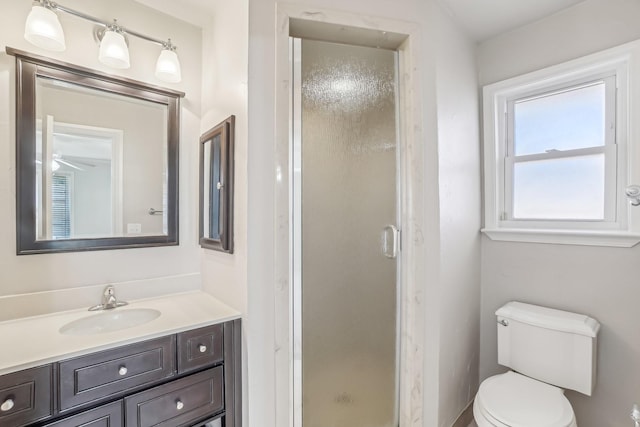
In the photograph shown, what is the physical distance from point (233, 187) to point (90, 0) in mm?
1156

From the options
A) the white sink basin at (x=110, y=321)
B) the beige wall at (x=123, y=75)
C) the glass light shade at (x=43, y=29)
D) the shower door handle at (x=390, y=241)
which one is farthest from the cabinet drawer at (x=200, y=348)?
the glass light shade at (x=43, y=29)

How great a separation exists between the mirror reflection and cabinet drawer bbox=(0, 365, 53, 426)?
653 millimetres

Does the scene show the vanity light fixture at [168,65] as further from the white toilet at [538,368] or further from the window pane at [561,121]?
the white toilet at [538,368]

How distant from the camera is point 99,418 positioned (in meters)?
1.00

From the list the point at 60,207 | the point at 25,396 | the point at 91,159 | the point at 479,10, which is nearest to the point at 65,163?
the point at 91,159

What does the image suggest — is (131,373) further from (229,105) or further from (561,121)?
(561,121)

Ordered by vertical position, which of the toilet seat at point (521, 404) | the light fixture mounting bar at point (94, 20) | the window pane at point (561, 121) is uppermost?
the light fixture mounting bar at point (94, 20)

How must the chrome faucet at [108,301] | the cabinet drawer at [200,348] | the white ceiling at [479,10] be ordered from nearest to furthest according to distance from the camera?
the cabinet drawer at [200,348], the chrome faucet at [108,301], the white ceiling at [479,10]

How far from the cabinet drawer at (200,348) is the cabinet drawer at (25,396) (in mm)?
393

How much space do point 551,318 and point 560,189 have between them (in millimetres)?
775

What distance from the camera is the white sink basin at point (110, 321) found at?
1275 mm

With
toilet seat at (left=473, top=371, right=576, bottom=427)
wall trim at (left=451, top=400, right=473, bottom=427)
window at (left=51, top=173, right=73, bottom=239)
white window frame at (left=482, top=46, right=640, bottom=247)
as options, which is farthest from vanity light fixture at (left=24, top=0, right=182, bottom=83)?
wall trim at (left=451, top=400, right=473, bottom=427)

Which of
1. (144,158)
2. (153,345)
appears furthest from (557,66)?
(153,345)

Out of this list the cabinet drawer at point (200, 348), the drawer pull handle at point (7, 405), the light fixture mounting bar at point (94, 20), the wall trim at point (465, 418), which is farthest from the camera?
the wall trim at point (465, 418)
